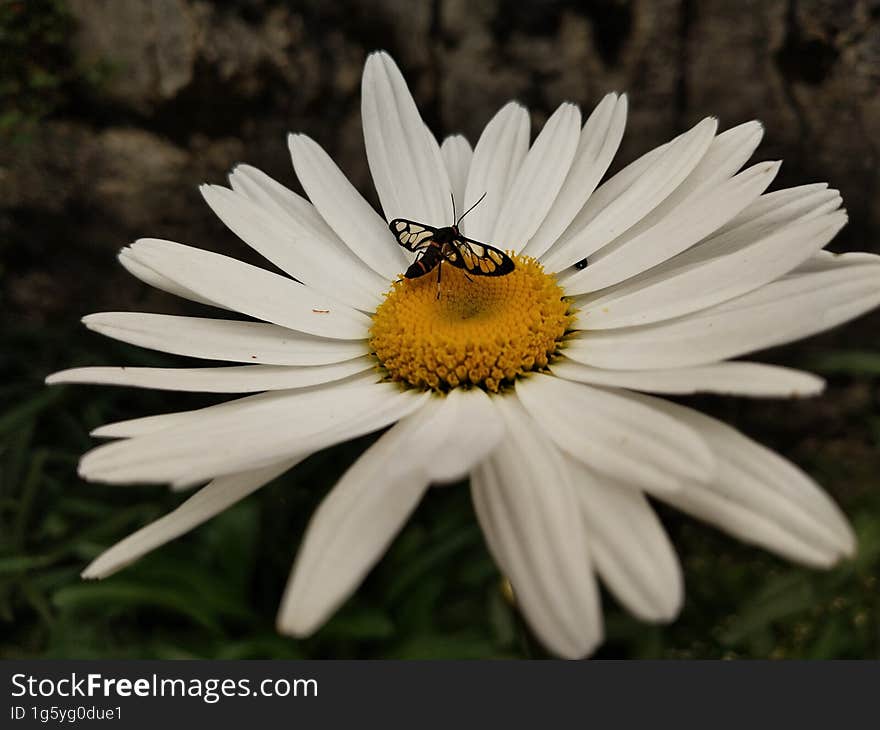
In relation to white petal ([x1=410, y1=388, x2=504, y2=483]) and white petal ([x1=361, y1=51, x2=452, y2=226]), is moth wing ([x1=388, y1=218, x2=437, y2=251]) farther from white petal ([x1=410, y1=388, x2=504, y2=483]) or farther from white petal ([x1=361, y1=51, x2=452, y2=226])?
white petal ([x1=410, y1=388, x2=504, y2=483])

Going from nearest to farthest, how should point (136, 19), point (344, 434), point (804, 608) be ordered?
1. point (344, 434)
2. point (804, 608)
3. point (136, 19)

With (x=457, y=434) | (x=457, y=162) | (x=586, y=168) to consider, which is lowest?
(x=457, y=434)

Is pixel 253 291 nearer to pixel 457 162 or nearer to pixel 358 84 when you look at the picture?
pixel 457 162

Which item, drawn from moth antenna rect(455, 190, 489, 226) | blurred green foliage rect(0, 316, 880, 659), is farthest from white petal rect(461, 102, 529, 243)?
blurred green foliage rect(0, 316, 880, 659)

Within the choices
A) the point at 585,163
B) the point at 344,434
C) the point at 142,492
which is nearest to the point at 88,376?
the point at 344,434

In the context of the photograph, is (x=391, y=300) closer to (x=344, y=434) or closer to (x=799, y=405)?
(x=344, y=434)

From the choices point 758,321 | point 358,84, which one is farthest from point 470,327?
point 358,84
